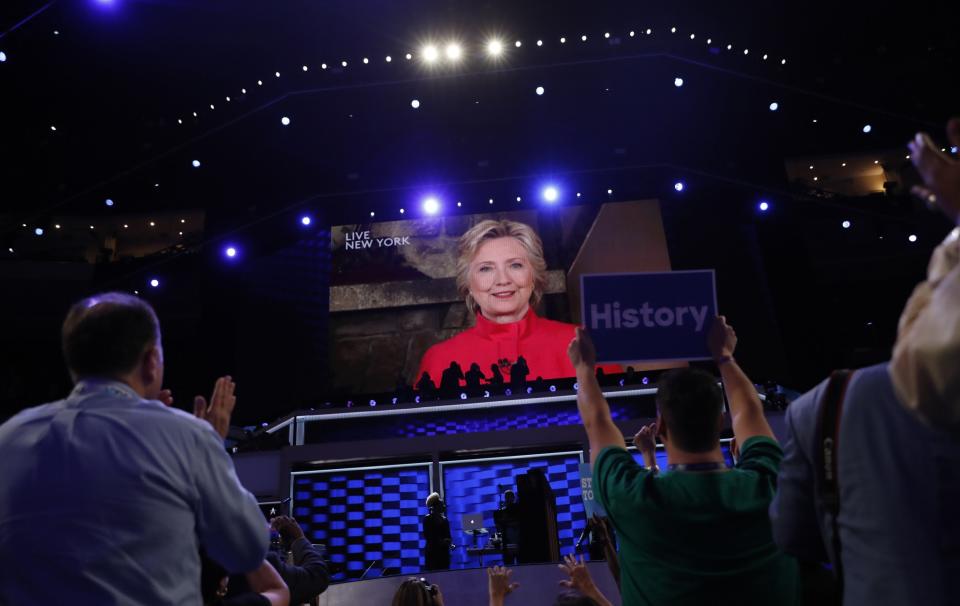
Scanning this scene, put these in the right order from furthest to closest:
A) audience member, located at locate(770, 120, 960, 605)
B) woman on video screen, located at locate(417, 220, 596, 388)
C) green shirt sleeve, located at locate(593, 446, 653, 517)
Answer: woman on video screen, located at locate(417, 220, 596, 388)
green shirt sleeve, located at locate(593, 446, 653, 517)
audience member, located at locate(770, 120, 960, 605)

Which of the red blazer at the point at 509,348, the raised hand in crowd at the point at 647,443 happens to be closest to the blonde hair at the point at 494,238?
the red blazer at the point at 509,348

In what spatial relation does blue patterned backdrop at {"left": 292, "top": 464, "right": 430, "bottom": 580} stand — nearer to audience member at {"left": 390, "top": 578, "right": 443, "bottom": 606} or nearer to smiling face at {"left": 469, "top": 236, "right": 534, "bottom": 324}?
smiling face at {"left": 469, "top": 236, "right": 534, "bottom": 324}

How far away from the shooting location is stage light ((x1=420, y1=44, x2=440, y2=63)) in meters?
12.2

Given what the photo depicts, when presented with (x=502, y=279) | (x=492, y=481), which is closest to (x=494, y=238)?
(x=502, y=279)

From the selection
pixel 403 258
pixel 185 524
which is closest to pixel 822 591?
pixel 185 524

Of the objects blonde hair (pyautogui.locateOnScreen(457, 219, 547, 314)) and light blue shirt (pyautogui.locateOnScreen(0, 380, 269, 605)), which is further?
blonde hair (pyautogui.locateOnScreen(457, 219, 547, 314))

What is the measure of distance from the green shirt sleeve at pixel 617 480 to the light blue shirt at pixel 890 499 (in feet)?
1.42

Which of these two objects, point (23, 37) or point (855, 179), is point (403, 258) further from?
point (855, 179)

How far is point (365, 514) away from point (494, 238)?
6.10 m

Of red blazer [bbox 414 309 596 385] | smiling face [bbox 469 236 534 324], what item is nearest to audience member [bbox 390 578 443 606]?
red blazer [bbox 414 309 596 385]

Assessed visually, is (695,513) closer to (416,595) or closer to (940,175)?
(940,175)

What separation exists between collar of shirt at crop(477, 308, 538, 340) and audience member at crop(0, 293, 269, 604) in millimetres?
11731

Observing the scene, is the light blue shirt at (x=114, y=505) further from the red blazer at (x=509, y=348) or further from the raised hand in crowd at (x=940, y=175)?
the red blazer at (x=509, y=348)

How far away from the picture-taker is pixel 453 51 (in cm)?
1224
